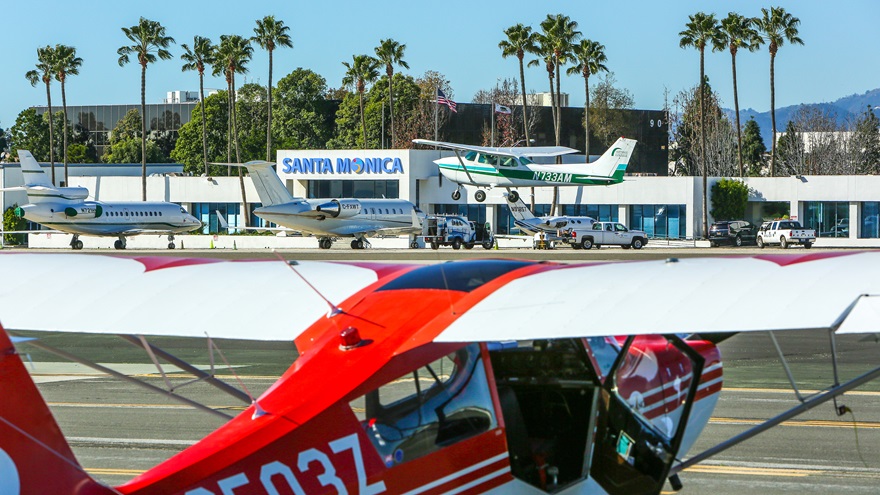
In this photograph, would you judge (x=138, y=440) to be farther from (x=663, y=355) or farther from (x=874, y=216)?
(x=874, y=216)

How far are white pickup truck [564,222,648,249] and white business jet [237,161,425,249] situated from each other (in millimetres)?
9275

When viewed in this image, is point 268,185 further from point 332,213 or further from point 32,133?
point 32,133

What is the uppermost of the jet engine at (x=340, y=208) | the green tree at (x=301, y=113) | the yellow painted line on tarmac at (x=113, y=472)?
the green tree at (x=301, y=113)

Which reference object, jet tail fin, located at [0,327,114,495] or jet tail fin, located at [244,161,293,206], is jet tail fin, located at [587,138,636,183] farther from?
jet tail fin, located at [0,327,114,495]

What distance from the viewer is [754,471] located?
33.6ft

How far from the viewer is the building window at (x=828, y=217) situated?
73562 mm

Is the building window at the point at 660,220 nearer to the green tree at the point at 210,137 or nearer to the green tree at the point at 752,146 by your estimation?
the green tree at the point at 752,146

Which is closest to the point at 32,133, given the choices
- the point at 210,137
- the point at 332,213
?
the point at 210,137

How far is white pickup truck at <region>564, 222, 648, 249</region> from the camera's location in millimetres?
65562

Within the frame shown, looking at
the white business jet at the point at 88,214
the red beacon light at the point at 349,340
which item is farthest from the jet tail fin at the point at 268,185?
the red beacon light at the point at 349,340

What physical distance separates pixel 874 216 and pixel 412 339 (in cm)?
7296

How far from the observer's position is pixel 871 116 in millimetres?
114438

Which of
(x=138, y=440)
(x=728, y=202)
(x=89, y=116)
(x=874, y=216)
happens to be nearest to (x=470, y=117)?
(x=728, y=202)

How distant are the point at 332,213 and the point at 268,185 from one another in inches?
162
